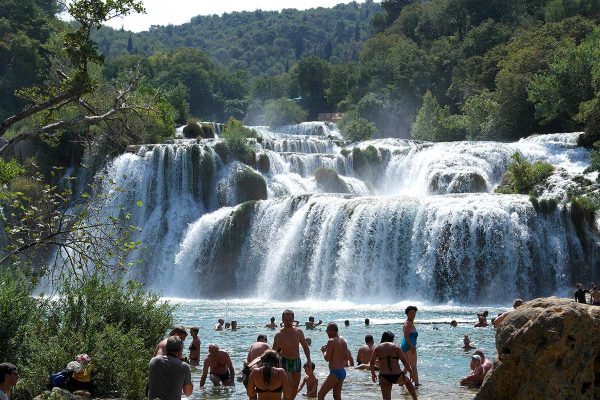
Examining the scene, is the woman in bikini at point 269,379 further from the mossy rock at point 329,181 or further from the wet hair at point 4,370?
the mossy rock at point 329,181

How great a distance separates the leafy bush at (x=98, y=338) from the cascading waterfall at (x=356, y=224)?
60.9 ft

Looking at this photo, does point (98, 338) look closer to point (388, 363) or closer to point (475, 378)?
point (388, 363)

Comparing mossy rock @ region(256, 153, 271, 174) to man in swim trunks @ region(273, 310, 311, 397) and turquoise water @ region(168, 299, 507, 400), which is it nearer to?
turquoise water @ region(168, 299, 507, 400)

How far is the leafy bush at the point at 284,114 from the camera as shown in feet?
265

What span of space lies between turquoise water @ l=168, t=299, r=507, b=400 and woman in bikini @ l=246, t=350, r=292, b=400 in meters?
4.61

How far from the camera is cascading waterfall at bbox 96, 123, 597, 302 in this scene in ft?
98.1

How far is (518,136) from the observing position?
161 ft

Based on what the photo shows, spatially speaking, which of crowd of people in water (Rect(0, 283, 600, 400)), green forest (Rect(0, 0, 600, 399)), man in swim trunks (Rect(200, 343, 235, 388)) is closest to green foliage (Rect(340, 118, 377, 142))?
green forest (Rect(0, 0, 600, 399))

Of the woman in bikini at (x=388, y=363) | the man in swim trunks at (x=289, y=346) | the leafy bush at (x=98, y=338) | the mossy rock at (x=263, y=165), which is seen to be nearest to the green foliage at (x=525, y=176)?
the mossy rock at (x=263, y=165)

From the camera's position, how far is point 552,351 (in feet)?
27.4

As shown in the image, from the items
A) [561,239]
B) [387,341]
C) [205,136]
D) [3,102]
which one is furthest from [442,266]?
[3,102]

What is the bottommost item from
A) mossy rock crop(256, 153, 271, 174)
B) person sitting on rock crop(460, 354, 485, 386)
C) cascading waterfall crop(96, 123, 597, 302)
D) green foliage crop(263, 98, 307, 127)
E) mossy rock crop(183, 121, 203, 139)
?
person sitting on rock crop(460, 354, 485, 386)

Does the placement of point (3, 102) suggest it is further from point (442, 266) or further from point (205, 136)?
point (442, 266)

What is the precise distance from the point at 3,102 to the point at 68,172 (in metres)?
19.0
